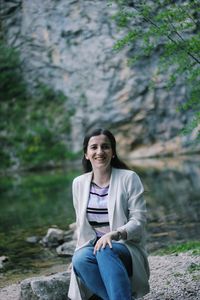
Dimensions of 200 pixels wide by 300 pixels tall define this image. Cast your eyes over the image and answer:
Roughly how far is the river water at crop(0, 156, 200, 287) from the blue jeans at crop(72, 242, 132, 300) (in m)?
4.61

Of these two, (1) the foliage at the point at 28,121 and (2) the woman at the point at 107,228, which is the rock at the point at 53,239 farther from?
(1) the foliage at the point at 28,121

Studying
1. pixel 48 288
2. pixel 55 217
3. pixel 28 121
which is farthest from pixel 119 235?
pixel 28 121

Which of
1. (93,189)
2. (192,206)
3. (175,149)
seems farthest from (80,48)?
(93,189)

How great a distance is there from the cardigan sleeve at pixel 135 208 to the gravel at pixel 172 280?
1447 millimetres

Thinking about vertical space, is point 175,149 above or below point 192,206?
below

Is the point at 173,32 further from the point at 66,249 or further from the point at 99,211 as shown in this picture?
the point at 66,249

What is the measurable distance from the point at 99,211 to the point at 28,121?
48.6 metres

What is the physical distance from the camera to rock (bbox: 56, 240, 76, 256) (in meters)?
12.2

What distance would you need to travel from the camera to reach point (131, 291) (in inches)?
211

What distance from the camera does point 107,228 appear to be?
5605 millimetres

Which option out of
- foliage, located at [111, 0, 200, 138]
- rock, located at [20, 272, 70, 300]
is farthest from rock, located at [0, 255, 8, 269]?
foliage, located at [111, 0, 200, 138]

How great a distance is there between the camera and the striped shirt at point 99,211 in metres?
5.59

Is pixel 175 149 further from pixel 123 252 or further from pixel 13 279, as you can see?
pixel 123 252

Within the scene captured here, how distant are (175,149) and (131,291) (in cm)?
4639
